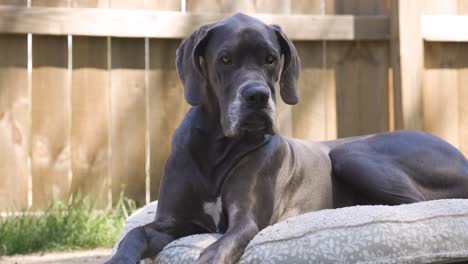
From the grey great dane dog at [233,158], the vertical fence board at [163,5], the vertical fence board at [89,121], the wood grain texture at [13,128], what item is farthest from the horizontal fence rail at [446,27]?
the wood grain texture at [13,128]

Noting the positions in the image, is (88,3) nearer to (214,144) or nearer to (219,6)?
(219,6)

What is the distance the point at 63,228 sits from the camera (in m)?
5.50

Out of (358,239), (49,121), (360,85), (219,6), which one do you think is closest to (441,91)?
(360,85)

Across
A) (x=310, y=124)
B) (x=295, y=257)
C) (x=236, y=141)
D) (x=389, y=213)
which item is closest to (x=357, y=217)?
(x=389, y=213)

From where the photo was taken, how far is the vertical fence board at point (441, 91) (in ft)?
20.8

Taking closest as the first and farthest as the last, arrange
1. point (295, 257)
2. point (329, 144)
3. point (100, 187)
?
point (295, 257)
point (329, 144)
point (100, 187)

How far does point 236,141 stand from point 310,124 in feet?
8.11

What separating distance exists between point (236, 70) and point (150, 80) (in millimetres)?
2417

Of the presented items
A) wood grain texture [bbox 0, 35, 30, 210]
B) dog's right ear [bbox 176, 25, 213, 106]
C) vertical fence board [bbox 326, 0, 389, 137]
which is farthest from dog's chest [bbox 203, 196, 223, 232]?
vertical fence board [bbox 326, 0, 389, 137]

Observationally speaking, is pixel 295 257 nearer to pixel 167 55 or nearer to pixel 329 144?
pixel 329 144

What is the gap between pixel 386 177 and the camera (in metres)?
4.24

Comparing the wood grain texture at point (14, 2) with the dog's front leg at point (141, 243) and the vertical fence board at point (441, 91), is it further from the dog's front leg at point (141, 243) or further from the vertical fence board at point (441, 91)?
the vertical fence board at point (441, 91)

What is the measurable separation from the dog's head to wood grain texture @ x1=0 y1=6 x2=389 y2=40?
2.08 metres

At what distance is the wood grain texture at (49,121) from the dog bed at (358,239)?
231 cm
